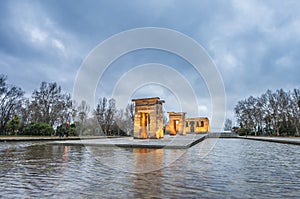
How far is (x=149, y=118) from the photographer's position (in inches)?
719

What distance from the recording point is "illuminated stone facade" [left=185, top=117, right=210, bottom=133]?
41188mm

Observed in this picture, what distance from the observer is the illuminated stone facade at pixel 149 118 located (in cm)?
1786

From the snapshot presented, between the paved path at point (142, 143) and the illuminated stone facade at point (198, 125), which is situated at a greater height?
the illuminated stone facade at point (198, 125)

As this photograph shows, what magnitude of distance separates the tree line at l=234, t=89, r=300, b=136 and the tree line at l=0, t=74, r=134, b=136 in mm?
23246

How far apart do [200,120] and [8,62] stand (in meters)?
35.0

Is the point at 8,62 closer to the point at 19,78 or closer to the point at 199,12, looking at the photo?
the point at 19,78

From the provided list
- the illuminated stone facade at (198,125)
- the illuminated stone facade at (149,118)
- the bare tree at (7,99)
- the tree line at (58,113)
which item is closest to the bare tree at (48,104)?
the tree line at (58,113)

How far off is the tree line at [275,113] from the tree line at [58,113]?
915 inches

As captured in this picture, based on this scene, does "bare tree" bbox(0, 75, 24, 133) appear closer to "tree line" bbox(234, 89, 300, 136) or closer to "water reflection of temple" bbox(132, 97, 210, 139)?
"water reflection of temple" bbox(132, 97, 210, 139)

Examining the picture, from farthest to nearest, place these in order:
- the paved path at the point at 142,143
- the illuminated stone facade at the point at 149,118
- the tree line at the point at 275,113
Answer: the tree line at the point at 275,113 < the illuminated stone facade at the point at 149,118 < the paved path at the point at 142,143

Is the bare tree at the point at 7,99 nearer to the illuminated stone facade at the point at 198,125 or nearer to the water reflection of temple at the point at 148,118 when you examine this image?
the water reflection of temple at the point at 148,118

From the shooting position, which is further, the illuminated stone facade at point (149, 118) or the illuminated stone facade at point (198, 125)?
the illuminated stone facade at point (198, 125)

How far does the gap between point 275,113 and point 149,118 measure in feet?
85.5

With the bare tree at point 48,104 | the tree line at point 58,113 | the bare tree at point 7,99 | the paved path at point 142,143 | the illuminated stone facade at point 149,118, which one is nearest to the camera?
the paved path at point 142,143
